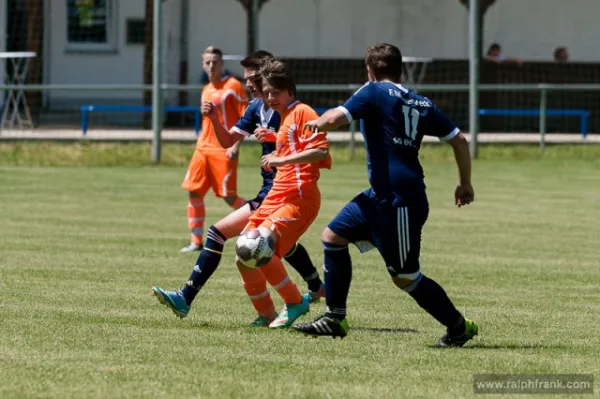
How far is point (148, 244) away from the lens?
Answer: 14.8 metres

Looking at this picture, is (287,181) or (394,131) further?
(287,181)

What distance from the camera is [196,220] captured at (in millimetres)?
14703

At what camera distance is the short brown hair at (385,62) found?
8.63 metres

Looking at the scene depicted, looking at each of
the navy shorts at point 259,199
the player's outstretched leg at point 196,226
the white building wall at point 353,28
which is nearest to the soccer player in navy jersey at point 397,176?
the navy shorts at point 259,199

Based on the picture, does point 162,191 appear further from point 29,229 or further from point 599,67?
point 599,67

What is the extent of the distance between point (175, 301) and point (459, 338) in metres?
1.97

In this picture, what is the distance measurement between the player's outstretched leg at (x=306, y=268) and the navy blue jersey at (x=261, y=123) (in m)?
0.65

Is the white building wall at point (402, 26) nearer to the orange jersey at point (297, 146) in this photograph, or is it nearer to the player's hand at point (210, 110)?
the player's hand at point (210, 110)

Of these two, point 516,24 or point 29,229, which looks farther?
point 516,24

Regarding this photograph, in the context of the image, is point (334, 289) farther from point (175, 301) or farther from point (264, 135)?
point (264, 135)

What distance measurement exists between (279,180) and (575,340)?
2110 millimetres

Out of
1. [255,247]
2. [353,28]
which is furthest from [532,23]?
[255,247]

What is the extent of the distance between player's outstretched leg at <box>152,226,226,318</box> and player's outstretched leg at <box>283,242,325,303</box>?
0.90 meters

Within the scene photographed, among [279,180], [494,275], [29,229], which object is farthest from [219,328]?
[29,229]
